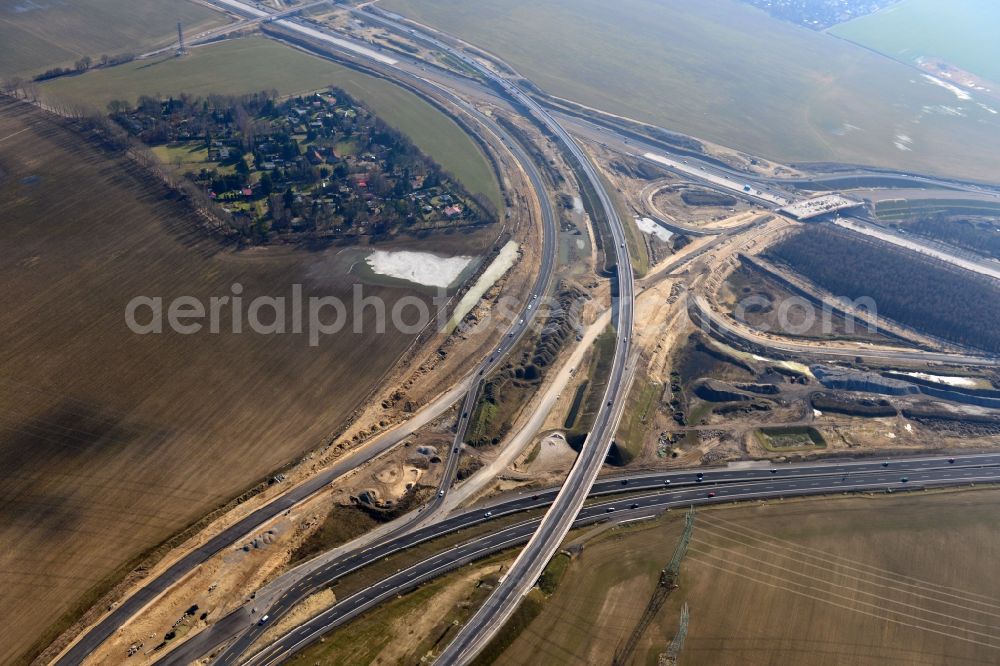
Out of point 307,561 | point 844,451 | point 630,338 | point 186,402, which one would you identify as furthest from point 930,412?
point 186,402

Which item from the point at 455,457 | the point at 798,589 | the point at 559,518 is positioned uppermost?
the point at 798,589

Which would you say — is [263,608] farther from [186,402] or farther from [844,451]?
[844,451]

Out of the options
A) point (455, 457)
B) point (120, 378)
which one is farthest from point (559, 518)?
point (120, 378)

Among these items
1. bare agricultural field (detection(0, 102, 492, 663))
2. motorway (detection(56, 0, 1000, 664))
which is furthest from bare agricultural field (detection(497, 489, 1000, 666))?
bare agricultural field (detection(0, 102, 492, 663))

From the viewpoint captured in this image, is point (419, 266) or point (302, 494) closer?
point (302, 494)

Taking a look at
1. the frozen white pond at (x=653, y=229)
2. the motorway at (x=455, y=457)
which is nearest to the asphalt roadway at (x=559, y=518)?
the motorway at (x=455, y=457)

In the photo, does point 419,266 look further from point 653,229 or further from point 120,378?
point 653,229

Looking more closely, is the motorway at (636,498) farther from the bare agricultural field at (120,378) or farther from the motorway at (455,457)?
the bare agricultural field at (120,378)
